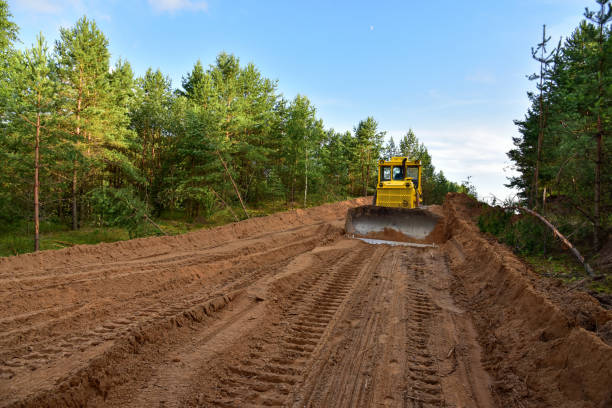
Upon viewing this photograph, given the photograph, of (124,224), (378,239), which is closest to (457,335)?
Answer: (378,239)

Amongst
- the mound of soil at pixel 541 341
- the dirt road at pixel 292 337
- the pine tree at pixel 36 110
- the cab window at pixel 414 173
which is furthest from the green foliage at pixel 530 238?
the pine tree at pixel 36 110

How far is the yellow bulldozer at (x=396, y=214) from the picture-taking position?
1178 centimetres

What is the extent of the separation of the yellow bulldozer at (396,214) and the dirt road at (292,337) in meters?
4.18

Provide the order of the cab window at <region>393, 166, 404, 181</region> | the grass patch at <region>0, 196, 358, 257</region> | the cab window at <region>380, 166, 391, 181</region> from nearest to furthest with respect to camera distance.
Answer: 1. the grass patch at <region>0, 196, 358, 257</region>
2. the cab window at <region>393, 166, 404, 181</region>
3. the cab window at <region>380, 166, 391, 181</region>

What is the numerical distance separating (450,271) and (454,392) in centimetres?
540

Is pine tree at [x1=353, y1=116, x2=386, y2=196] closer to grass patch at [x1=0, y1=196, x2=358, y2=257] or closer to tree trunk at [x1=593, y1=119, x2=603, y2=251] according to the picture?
grass patch at [x1=0, y1=196, x2=358, y2=257]

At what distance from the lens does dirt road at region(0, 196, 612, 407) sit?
2.88 m

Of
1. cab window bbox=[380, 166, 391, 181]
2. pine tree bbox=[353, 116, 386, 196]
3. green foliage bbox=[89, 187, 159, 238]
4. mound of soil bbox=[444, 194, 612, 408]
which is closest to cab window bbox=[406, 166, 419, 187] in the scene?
cab window bbox=[380, 166, 391, 181]

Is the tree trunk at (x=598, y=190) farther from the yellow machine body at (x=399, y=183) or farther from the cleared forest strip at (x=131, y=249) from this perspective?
the cleared forest strip at (x=131, y=249)

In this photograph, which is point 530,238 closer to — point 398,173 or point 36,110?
point 398,173

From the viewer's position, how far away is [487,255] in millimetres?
7855

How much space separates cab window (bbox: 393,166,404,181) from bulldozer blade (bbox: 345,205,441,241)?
349cm

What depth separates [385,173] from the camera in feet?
51.1

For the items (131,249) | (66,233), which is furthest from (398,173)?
(66,233)
